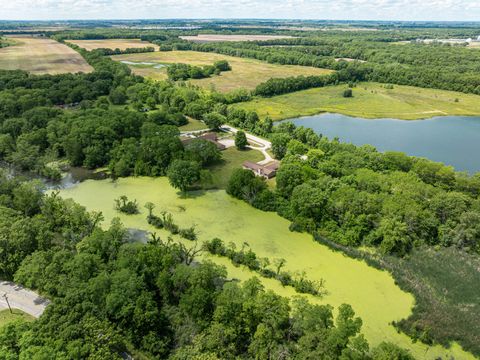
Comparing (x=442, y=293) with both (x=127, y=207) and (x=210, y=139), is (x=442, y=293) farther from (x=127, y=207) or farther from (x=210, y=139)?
(x=210, y=139)

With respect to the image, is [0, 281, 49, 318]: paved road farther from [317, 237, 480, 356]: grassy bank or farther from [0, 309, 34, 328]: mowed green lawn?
[317, 237, 480, 356]: grassy bank

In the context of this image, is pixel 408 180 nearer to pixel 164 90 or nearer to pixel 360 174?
pixel 360 174

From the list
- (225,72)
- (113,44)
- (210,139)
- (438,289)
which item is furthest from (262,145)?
(113,44)

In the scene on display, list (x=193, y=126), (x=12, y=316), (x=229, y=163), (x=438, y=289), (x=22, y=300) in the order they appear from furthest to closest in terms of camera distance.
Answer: (x=193, y=126) < (x=229, y=163) < (x=438, y=289) < (x=22, y=300) < (x=12, y=316)

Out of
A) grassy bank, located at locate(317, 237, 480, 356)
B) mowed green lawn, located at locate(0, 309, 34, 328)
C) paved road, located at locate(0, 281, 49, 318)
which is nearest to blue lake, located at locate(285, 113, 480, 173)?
grassy bank, located at locate(317, 237, 480, 356)

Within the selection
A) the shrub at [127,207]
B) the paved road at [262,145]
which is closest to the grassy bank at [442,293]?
the paved road at [262,145]
